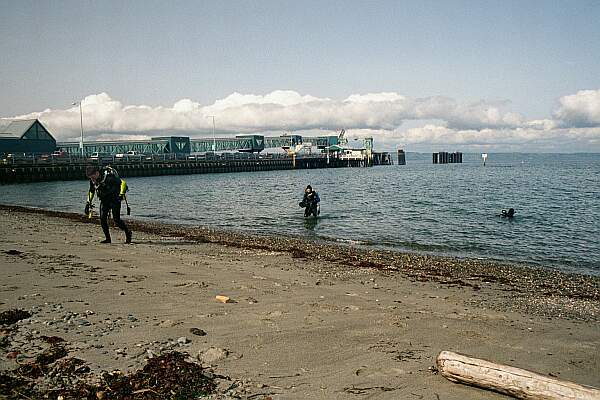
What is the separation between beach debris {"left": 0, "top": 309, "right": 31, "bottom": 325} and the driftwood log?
488 cm

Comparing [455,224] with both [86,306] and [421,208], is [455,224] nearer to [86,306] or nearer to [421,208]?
[421,208]

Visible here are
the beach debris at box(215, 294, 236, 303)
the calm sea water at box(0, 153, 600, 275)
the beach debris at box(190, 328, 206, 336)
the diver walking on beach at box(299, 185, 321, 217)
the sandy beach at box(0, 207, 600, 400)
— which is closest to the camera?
the sandy beach at box(0, 207, 600, 400)

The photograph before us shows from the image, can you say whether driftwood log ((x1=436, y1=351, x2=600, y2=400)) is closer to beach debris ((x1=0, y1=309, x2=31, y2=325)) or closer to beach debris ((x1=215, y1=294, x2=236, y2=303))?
beach debris ((x1=215, y1=294, x2=236, y2=303))

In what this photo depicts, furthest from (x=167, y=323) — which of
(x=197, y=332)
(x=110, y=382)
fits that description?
(x=110, y=382)

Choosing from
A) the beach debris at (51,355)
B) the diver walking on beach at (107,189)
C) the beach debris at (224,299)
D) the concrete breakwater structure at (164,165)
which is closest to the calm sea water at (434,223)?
the diver walking on beach at (107,189)

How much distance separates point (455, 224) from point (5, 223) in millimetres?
19195

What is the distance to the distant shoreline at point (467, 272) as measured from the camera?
9484 mm

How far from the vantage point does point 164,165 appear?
86000 millimetres

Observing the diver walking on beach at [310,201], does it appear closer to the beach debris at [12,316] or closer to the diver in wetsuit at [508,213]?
the diver in wetsuit at [508,213]

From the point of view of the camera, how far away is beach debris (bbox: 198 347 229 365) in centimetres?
507

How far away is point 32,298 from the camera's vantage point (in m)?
6.95

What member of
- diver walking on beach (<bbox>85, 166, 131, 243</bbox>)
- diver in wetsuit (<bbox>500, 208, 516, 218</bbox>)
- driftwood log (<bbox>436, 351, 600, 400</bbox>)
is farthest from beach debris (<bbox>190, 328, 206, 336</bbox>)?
diver in wetsuit (<bbox>500, 208, 516, 218</bbox>)

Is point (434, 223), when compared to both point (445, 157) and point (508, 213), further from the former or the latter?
point (445, 157)

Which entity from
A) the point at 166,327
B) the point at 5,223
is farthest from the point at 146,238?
the point at 166,327
